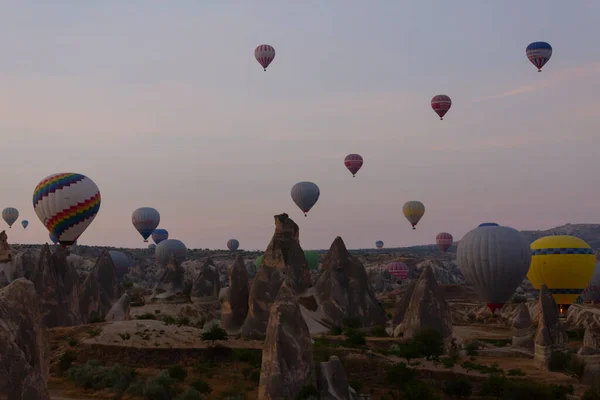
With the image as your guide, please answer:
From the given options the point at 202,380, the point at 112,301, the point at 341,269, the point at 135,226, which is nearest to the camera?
the point at 202,380

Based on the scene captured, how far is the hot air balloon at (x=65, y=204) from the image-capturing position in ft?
187

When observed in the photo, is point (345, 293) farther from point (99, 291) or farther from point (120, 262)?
point (120, 262)

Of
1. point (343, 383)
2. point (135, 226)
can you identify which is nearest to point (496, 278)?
point (343, 383)

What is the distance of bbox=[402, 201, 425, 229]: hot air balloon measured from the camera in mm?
104500

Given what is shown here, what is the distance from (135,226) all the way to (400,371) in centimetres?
7526

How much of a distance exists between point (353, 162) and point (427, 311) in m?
44.8

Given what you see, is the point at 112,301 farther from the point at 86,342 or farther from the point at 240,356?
the point at 240,356

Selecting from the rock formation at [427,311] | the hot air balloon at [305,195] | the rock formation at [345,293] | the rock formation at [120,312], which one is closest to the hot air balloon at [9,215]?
the hot air balloon at [305,195]

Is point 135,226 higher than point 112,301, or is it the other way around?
point 135,226

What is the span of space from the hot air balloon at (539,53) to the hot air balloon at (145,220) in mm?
57756

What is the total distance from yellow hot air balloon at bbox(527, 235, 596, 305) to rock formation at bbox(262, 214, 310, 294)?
961 inches

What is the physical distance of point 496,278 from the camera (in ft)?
168

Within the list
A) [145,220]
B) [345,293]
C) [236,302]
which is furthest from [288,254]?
[145,220]

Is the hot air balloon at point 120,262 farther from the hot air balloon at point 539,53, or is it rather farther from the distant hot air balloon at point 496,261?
the hot air balloon at point 539,53
